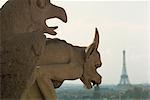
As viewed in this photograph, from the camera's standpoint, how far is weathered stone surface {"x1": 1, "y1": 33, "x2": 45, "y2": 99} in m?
3.44

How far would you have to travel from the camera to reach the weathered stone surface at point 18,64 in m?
3.44

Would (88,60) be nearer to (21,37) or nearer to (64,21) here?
(64,21)

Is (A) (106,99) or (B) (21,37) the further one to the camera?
(A) (106,99)

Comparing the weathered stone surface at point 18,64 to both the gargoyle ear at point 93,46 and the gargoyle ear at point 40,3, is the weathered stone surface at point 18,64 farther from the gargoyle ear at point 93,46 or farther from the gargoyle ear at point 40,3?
the gargoyle ear at point 93,46

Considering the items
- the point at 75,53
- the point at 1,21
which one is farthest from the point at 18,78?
the point at 75,53

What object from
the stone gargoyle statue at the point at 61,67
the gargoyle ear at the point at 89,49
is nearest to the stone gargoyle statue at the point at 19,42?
the stone gargoyle statue at the point at 61,67

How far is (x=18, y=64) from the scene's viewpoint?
11.3ft

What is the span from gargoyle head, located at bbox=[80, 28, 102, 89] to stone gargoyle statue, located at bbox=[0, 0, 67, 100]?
608 mm

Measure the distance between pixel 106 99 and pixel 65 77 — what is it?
2173mm

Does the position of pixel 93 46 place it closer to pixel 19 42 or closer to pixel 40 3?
pixel 40 3

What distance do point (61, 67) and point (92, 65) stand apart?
430mm

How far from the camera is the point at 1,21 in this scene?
371cm

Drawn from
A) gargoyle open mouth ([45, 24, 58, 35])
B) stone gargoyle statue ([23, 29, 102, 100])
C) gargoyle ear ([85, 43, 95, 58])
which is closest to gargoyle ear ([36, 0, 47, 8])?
gargoyle open mouth ([45, 24, 58, 35])

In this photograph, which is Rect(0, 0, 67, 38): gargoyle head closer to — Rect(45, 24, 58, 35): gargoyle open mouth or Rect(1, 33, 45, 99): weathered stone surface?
Rect(45, 24, 58, 35): gargoyle open mouth
